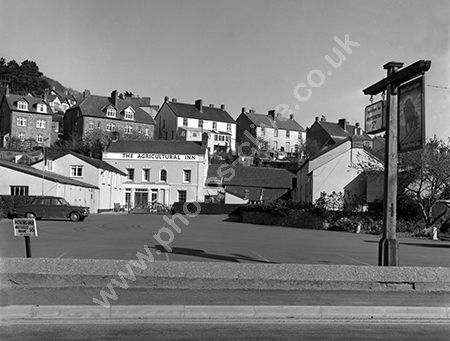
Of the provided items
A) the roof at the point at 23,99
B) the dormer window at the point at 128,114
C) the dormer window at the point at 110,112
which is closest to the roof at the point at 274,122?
the dormer window at the point at 128,114

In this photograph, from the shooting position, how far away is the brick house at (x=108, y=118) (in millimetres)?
91312

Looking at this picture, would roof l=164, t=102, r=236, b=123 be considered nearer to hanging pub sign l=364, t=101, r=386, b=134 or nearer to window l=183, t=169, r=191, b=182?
window l=183, t=169, r=191, b=182

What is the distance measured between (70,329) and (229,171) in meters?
60.8

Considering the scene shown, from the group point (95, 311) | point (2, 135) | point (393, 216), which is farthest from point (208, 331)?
point (2, 135)

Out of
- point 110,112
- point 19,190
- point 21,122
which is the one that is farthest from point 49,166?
point 21,122

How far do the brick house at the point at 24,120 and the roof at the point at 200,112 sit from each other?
70.1 feet

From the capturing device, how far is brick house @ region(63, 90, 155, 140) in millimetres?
91312

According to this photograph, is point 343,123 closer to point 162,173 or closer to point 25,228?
point 162,173

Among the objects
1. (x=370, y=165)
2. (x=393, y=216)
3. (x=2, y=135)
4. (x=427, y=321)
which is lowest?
(x=427, y=321)

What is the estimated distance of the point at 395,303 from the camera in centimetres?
993

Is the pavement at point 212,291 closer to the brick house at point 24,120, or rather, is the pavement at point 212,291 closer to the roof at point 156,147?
the roof at point 156,147

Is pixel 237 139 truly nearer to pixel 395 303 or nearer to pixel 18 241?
pixel 18 241

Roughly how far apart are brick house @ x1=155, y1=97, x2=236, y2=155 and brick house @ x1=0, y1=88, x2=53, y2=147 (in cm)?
2010

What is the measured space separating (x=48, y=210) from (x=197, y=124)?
60660mm
